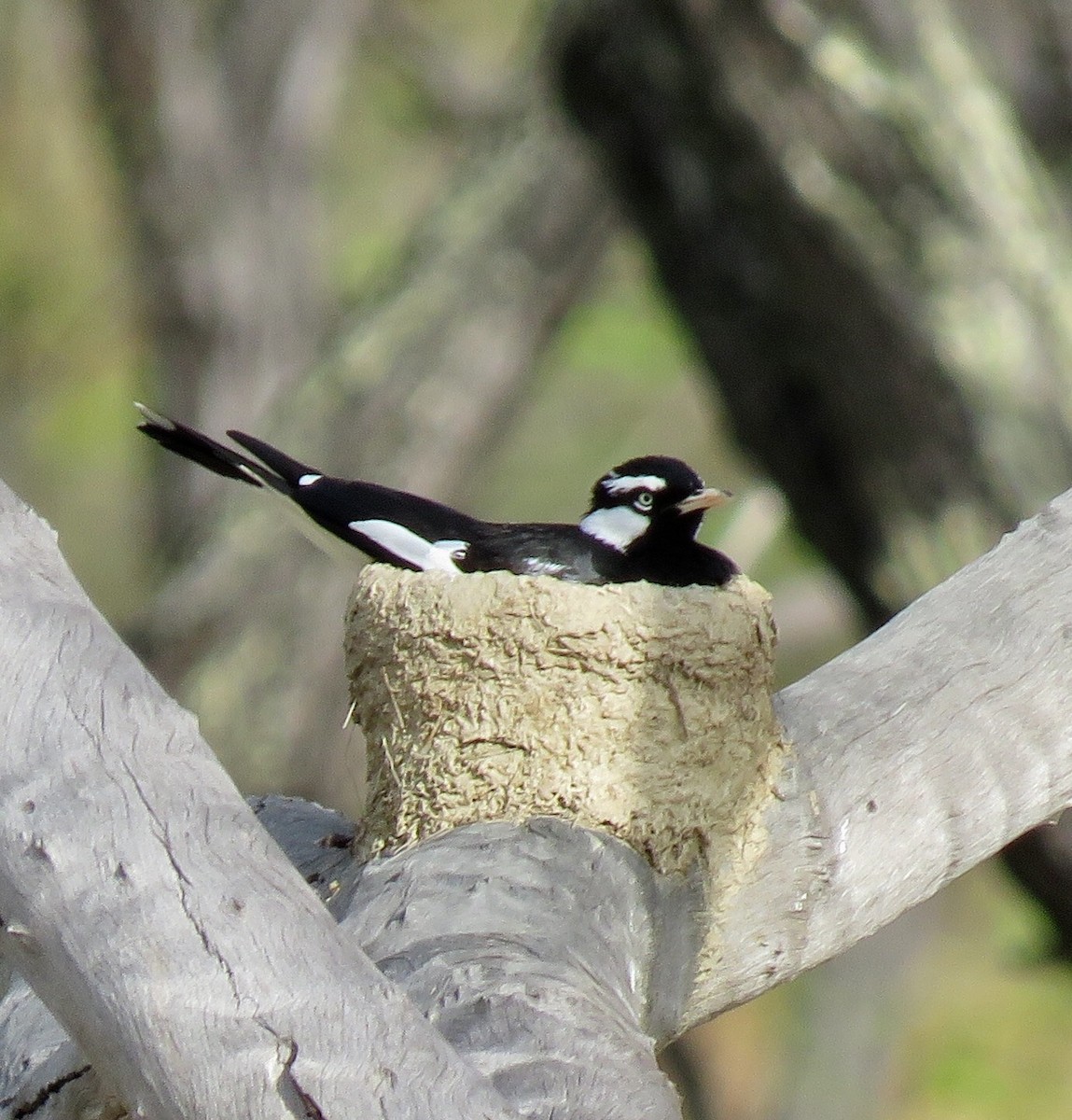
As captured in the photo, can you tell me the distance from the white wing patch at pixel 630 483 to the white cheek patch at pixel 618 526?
4 cm

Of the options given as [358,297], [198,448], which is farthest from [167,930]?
[358,297]

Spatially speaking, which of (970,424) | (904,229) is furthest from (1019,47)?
(970,424)

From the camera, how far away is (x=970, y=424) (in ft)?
17.1

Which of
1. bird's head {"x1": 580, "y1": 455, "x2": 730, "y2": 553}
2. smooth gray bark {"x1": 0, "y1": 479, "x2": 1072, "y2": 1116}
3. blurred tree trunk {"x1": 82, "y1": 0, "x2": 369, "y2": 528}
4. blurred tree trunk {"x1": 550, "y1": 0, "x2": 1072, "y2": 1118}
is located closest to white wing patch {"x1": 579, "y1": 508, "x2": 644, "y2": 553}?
bird's head {"x1": 580, "y1": 455, "x2": 730, "y2": 553}

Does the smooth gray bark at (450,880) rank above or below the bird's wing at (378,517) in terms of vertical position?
below

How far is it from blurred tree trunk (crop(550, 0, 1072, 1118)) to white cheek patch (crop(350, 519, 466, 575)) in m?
2.16

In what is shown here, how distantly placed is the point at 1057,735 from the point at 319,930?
142 cm

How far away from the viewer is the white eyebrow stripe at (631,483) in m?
3.92

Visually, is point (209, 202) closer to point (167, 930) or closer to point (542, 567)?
point (542, 567)

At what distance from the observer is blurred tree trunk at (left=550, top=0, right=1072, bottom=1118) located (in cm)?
524

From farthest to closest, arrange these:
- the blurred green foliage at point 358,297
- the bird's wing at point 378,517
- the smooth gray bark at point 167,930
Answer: the blurred green foliage at point 358,297
the bird's wing at point 378,517
the smooth gray bark at point 167,930

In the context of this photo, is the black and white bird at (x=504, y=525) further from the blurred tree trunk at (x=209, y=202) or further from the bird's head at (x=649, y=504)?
the blurred tree trunk at (x=209, y=202)

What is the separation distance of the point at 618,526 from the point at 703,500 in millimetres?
218

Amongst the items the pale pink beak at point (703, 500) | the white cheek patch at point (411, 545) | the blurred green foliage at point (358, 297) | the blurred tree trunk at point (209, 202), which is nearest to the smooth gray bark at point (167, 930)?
the white cheek patch at point (411, 545)
